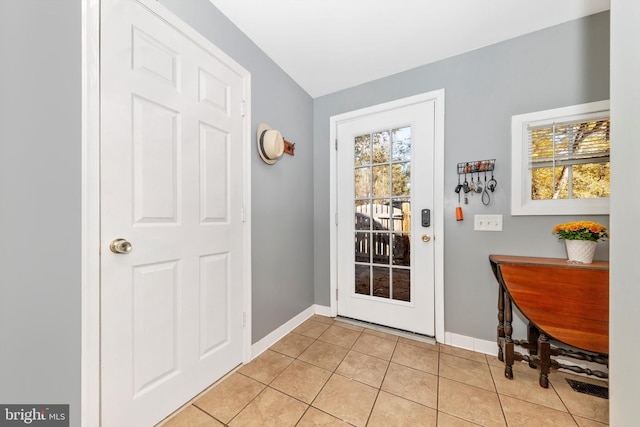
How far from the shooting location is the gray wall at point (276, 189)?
5.28ft

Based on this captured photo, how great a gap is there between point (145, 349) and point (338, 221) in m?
1.75

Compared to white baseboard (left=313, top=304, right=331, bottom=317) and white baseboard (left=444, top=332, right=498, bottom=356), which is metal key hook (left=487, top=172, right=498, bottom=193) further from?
white baseboard (left=313, top=304, right=331, bottom=317)

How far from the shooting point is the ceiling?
4.84 feet

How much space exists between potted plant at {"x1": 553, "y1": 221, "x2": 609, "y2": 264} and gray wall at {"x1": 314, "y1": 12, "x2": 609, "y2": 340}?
149 mm

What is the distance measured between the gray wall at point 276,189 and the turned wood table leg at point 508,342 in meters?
A: 1.63

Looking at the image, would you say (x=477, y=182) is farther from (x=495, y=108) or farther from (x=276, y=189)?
(x=276, y=189)

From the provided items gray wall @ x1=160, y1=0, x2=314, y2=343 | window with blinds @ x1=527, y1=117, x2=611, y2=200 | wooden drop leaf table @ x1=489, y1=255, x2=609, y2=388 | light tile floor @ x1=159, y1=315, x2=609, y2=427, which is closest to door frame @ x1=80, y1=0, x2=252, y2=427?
light tile floor @ x1=159, y1=315, x2=609, y2=427

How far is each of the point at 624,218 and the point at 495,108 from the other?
1204mm

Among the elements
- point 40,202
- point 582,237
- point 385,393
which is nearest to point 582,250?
point 582,237

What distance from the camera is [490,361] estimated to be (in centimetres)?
169

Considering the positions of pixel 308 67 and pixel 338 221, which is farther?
pixel 338 221

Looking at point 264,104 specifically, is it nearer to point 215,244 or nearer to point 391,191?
point 215,244

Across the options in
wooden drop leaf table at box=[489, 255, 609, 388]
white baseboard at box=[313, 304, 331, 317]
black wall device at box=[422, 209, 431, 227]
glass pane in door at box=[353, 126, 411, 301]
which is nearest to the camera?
wooden drop leaf table at box=[489, 255, 609, 388]

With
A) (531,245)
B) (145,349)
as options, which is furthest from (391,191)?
(145,349)
